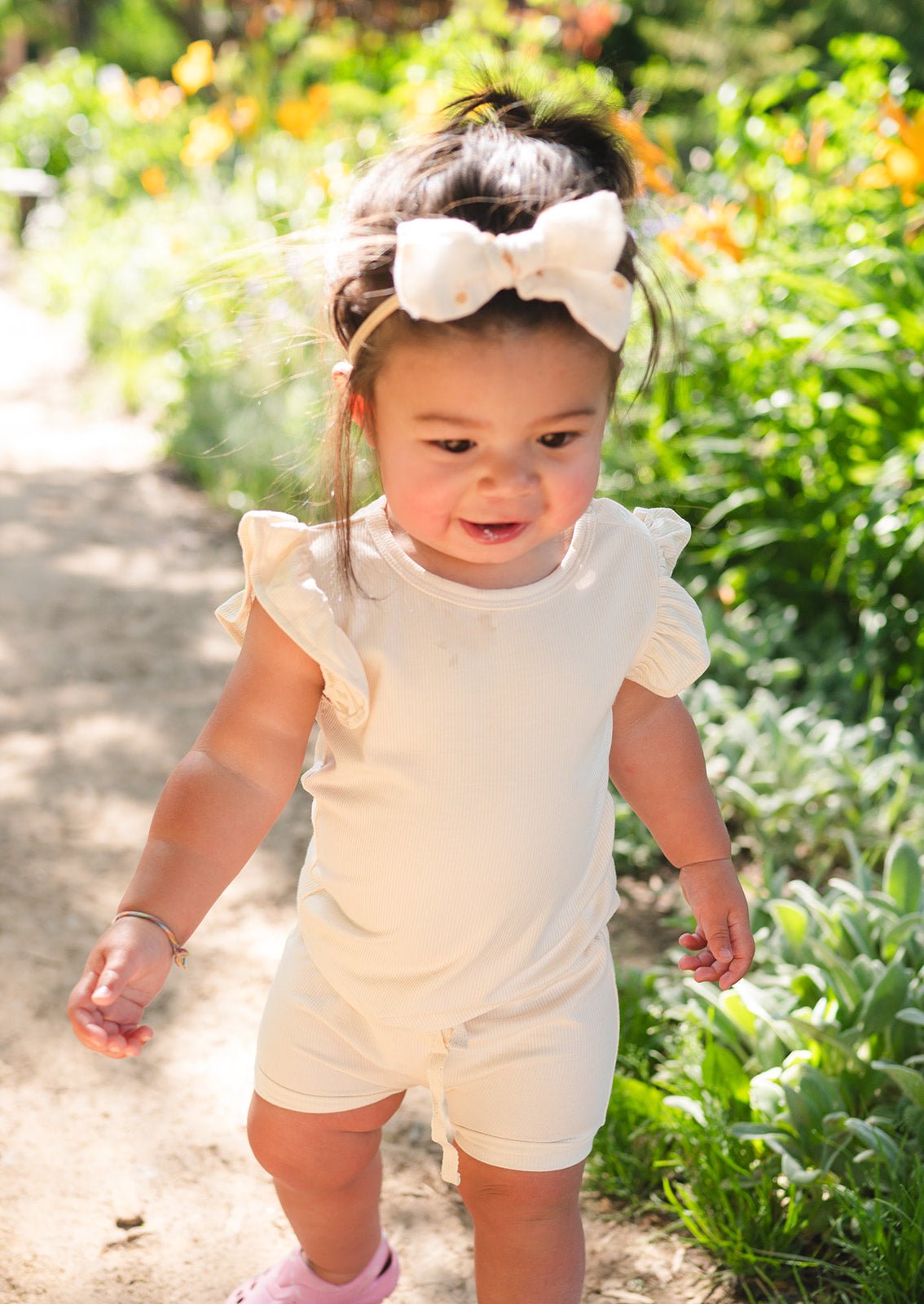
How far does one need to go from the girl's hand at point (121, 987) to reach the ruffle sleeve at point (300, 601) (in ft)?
1.03

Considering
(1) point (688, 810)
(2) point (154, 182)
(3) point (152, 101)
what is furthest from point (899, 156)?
(3) point (152, 101)

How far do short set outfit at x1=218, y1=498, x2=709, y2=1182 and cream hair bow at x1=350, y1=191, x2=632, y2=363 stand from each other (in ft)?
1.08

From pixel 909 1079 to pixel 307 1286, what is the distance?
879mm

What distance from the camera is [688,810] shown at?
5.52ft

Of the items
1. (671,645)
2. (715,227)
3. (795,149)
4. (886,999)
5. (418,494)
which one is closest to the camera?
(418,494)

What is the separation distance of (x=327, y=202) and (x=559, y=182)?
155 inches

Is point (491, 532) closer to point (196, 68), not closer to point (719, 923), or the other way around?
point (719, 923)

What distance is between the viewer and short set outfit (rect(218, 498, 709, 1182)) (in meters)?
1.46

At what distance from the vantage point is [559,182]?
1.37 m

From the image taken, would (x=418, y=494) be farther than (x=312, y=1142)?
No

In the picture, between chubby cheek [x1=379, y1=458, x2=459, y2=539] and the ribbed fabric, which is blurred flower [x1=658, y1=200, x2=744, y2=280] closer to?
the ribbed fabric

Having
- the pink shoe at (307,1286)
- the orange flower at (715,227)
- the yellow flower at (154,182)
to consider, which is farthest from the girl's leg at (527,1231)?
the yellow flower at (154,182)

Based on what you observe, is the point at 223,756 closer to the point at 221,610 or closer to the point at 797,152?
the point at 221,610

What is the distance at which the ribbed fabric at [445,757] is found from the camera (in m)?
1.46
